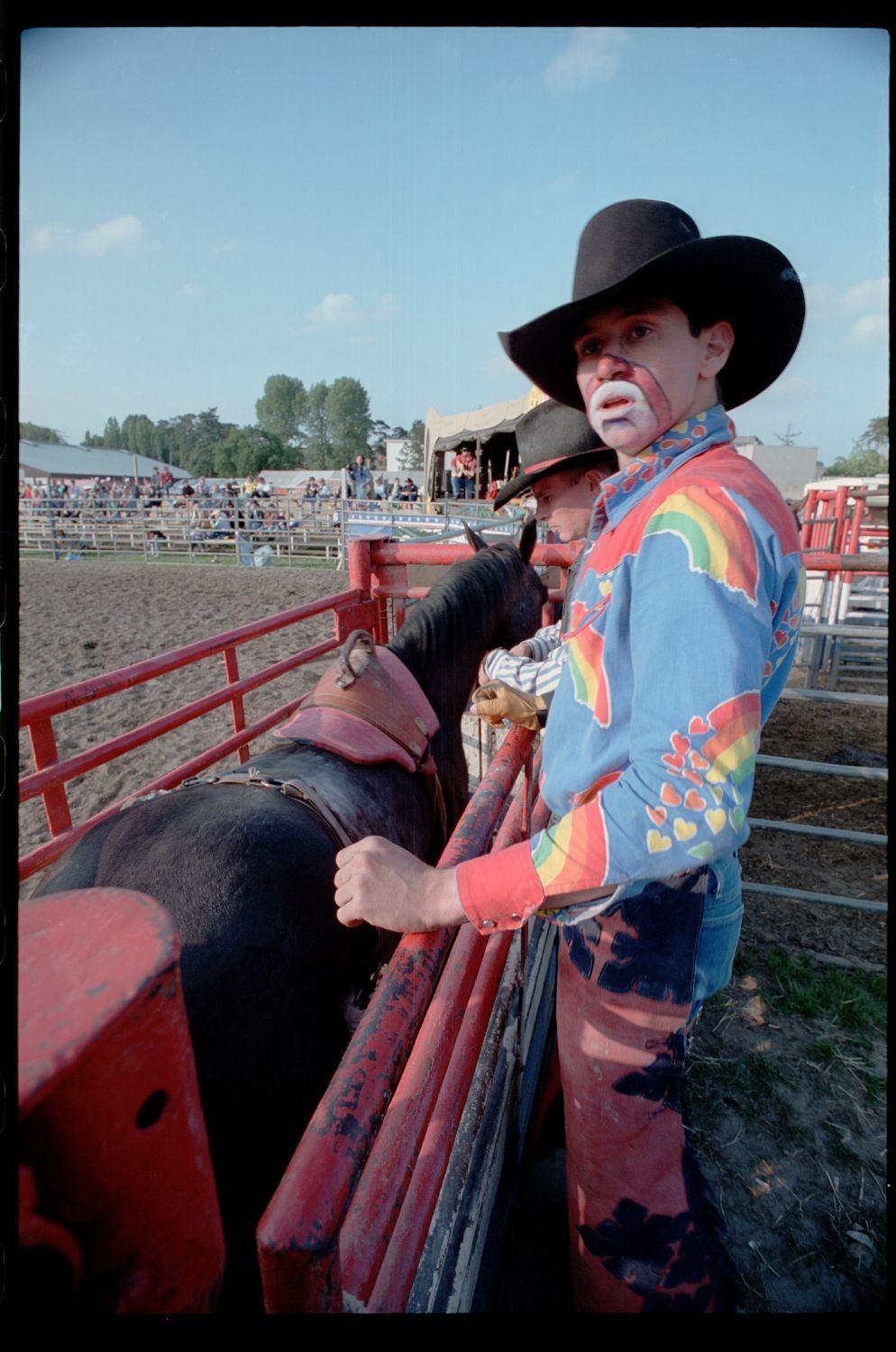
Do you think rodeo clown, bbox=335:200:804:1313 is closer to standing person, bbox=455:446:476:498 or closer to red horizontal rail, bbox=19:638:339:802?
red horizontal rail, bbox=19:638:339:802

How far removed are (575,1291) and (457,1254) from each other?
0.23 m

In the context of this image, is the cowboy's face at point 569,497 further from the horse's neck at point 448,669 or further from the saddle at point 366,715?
the saddle at point 366,715

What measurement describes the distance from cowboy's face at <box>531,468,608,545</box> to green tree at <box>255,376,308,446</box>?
64599 mm

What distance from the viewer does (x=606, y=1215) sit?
1104 mm

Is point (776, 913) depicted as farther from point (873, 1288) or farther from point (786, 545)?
point (786, 545)

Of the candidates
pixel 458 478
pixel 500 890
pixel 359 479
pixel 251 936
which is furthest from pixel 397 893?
pixel 458 478

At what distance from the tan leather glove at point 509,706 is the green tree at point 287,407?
2562 inches

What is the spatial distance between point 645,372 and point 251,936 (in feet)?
3.98

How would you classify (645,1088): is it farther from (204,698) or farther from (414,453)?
(414,453)

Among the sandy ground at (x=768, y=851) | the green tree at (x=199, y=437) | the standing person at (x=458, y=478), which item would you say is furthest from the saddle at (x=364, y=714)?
the green tree at (x=199, y=437)

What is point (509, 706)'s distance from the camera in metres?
1.69

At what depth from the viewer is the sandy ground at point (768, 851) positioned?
1.75m

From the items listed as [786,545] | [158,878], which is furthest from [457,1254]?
[786,545]

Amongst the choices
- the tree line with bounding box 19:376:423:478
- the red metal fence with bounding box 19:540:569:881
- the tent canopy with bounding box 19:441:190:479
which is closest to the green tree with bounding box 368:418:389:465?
the tree line with bounding box 19:376:423:478
